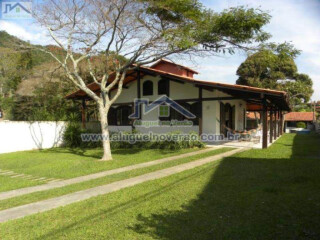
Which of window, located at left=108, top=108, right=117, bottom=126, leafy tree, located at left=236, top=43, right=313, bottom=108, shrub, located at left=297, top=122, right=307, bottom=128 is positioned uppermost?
leafy tree, located at left=236, top=43, right=313, bottom=108

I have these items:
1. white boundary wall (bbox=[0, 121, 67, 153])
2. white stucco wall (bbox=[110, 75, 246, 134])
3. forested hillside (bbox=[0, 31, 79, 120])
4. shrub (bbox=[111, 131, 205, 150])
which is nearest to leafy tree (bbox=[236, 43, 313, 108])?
white stucco wall (bbox=[110, 75, 246, 134])

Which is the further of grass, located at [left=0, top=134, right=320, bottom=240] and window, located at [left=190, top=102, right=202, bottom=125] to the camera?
window, located at [left=190, top=102, right=202, bottom=125]

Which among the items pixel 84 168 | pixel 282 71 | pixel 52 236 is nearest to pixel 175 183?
pixel 52 236

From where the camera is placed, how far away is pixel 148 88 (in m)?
17.2

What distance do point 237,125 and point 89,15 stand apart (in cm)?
1274

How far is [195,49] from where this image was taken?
36.8ft

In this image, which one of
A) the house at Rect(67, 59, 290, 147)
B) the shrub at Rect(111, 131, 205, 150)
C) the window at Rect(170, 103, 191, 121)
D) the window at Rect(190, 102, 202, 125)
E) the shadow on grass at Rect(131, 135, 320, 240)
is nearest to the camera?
the shadow on grass at Rect(131, 135, 320, 240)

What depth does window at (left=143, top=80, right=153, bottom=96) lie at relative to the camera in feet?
56.0

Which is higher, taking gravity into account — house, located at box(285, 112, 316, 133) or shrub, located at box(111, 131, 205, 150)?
house, located at box(285, 112, 316, 133)

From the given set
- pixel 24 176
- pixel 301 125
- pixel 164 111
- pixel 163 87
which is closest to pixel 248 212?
pixel 24 176

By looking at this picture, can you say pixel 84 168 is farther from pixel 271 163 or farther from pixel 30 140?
pixel 30 140

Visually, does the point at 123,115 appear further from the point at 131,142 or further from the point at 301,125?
the point at 301,125

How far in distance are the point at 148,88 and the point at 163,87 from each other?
1.21 m

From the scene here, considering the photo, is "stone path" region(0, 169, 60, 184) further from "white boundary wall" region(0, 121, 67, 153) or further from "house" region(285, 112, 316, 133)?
"house" region(285, 112, 316, 133)
